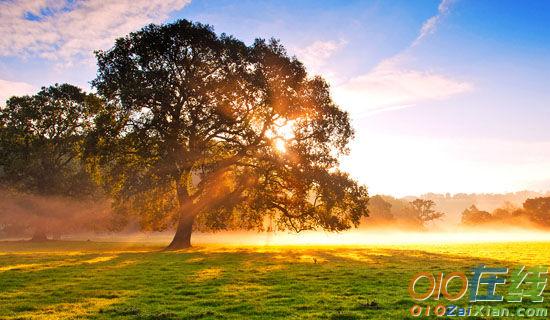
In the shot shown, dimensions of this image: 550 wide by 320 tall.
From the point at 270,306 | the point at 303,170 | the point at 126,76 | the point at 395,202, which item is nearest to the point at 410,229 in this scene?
the point at 395,202

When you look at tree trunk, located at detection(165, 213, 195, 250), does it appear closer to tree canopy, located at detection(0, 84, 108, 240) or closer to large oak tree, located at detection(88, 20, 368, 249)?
large oak tree, located at detection(88, 20, 368, 249)

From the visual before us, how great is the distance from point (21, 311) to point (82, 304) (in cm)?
174

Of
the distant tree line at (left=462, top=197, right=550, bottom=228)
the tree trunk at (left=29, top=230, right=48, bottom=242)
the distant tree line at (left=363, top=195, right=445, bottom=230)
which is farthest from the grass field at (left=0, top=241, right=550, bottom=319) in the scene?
the distant tree line at (left=363, top=195, right=445, bottom=230)

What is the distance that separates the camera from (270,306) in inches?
514

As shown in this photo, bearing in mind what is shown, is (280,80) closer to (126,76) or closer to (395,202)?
(126,76)

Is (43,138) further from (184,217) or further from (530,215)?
(530,215)

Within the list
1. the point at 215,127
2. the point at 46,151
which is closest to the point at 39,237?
the point at 46,151

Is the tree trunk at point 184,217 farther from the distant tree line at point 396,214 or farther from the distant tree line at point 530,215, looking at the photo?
the distant tree line at point 530,215

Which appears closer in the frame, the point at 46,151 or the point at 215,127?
the point at 215,127

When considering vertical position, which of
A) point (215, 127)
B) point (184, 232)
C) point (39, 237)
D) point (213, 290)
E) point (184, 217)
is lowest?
point (213, 290)

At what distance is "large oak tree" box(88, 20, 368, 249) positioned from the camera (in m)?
36.9

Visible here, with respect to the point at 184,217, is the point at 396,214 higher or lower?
higher

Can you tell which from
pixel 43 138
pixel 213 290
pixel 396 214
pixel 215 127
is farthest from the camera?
pixel 396 214

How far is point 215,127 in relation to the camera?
125ft
